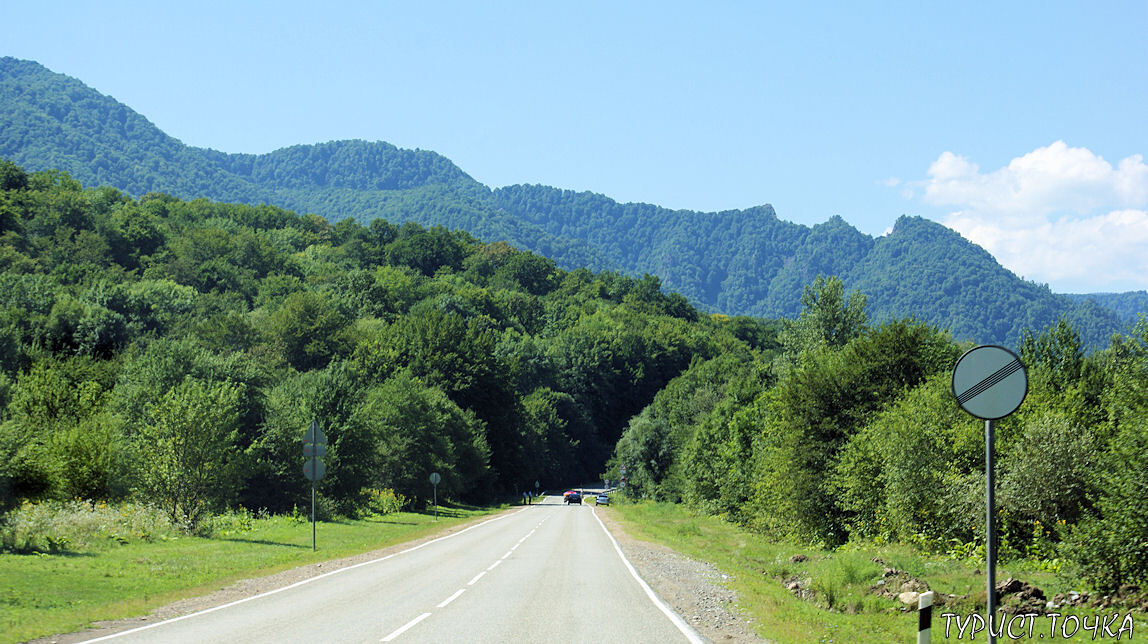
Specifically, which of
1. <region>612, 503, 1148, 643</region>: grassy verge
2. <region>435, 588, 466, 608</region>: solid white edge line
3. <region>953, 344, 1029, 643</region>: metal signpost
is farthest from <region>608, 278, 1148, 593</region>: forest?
<region>435, 588, 466, 608</region>: solid white edge line

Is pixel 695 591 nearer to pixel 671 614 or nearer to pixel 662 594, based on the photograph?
pixel 662 594

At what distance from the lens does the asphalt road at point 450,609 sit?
11.2 meters

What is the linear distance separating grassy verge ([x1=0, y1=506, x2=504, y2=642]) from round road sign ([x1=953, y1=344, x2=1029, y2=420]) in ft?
38.9

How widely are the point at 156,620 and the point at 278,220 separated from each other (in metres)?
155

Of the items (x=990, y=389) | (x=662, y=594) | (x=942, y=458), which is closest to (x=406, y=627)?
(x=662, y=594)

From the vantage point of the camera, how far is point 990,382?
7.97m

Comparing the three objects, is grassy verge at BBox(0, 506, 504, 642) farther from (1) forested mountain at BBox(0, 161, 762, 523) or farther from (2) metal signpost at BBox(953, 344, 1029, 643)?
(2) metal signpost at BBox(953, 344, 1029, 643)

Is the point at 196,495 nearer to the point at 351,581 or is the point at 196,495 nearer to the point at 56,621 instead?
the point at 351,581

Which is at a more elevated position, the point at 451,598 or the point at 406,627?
the point at 406,627

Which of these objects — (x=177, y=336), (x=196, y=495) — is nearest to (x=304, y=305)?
(x=177, y=336)

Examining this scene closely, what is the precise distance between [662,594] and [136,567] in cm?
1216

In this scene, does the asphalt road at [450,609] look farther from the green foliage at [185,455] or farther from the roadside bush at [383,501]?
the roadside bush at [383,501]

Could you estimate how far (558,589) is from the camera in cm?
1658

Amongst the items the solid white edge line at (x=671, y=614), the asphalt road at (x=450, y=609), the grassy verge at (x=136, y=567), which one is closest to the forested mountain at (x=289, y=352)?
the grassy verge at (x=136, y=567)
